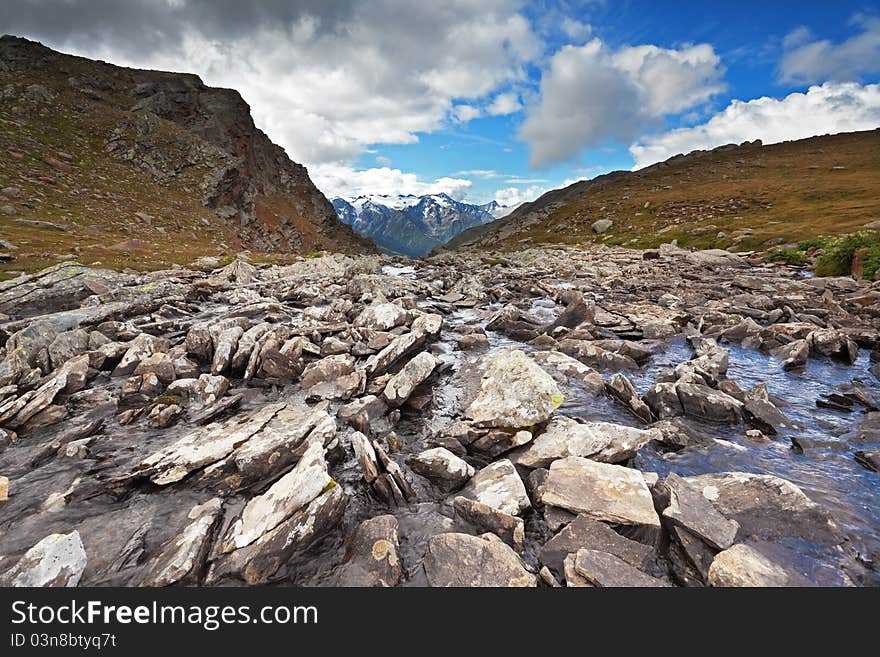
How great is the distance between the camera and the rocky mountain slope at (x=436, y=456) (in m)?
6.07

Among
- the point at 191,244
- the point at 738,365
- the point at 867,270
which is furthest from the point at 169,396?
the point at 191,244

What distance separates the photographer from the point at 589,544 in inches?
249

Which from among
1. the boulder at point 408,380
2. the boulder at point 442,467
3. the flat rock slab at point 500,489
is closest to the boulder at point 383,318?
the boulder at point 408,380

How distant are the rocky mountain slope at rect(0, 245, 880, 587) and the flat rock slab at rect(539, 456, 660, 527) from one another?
1.7 inches

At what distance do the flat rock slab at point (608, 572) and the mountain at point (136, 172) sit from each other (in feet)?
156

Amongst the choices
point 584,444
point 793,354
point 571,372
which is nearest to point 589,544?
point 584,444

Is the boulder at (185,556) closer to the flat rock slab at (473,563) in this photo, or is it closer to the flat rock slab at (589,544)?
the flat rock slab at (473,563)

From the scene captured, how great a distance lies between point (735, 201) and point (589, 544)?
428 ft

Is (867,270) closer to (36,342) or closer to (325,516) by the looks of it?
(325,516)

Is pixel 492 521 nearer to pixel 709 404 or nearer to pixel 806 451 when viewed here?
pixel 709 404

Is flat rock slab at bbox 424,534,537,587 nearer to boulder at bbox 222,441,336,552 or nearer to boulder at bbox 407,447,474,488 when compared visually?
boulder at bbox 407,447,474,488

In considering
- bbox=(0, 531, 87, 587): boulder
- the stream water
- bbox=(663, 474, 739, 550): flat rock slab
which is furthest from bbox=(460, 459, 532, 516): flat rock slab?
bbox=(0, 531, 87, 587): boulder

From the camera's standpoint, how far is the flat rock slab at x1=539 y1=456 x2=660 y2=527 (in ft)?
22.2

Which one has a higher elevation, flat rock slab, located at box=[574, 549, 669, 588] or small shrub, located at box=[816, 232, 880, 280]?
small shrub, located at box=[816, 232, 880, 280]
